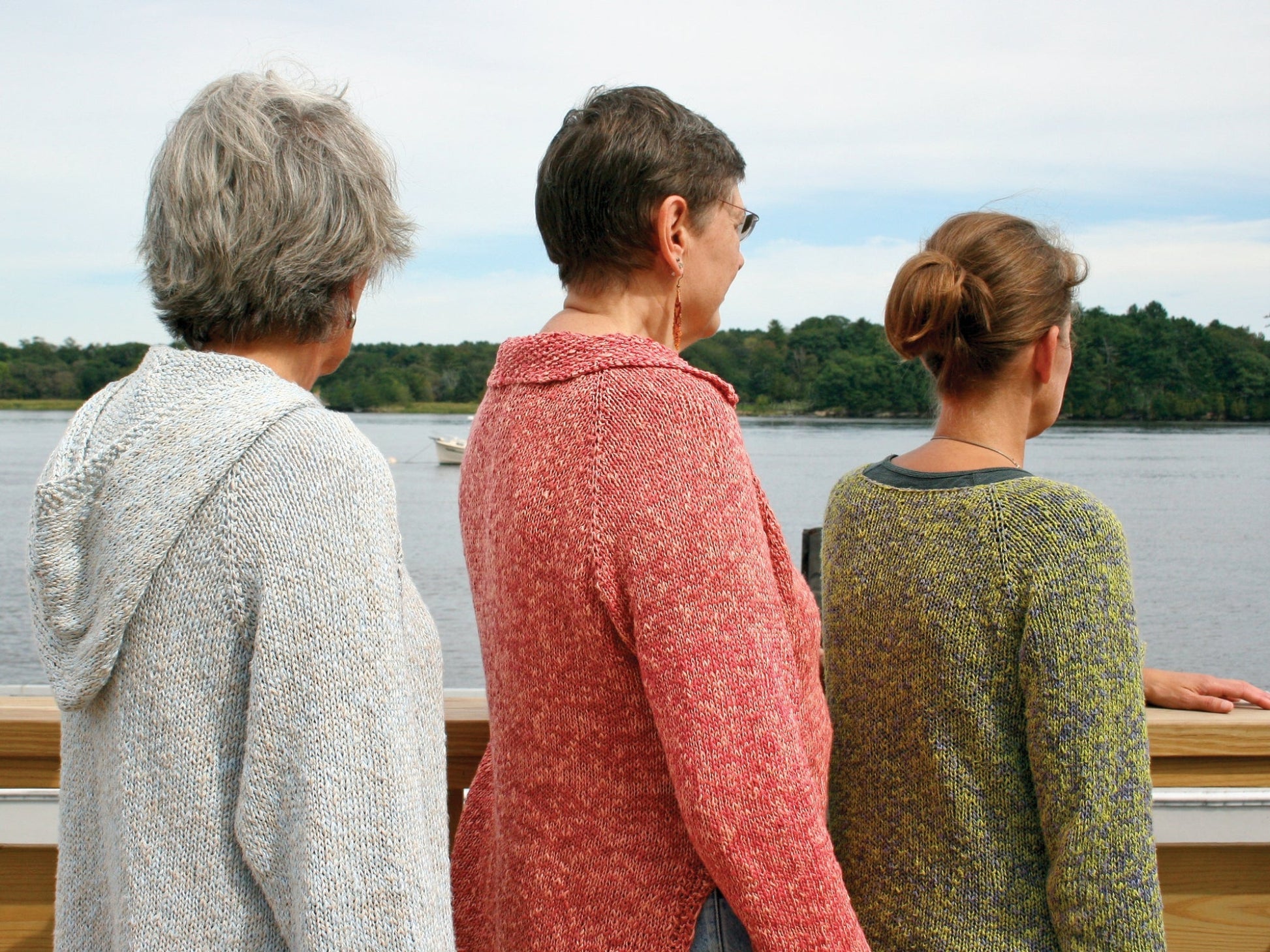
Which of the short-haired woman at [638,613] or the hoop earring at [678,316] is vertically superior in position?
the hoop earring at [678,316]

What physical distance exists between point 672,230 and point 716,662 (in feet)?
1.95

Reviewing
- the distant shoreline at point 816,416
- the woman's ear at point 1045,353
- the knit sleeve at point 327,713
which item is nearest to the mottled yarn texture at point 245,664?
the knit sleeve at point 327,713

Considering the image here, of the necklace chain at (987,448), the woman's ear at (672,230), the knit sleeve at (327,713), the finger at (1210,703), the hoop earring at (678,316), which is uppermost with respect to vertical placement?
the woman's ear at (672,230)

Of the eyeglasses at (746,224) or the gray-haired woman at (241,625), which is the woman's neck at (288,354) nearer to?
the gray-haired woman at (241,625)

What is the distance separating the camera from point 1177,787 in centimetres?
181

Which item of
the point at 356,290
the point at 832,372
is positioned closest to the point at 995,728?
the point at 356,290

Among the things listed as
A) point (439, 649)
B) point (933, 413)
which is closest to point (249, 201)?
point (439, 649)

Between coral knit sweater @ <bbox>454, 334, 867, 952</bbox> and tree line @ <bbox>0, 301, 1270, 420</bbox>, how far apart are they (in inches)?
798

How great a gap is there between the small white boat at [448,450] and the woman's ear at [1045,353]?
55269mm

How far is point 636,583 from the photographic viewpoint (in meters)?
1.25

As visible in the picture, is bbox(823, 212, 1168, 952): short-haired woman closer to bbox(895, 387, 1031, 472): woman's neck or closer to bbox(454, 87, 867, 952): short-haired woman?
bbox(895, 387, 1031, 472): woman's neck

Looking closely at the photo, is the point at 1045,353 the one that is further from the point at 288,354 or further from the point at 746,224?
the point at 288,354

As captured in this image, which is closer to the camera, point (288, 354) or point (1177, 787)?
point (288, 354)

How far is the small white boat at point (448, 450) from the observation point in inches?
2297
